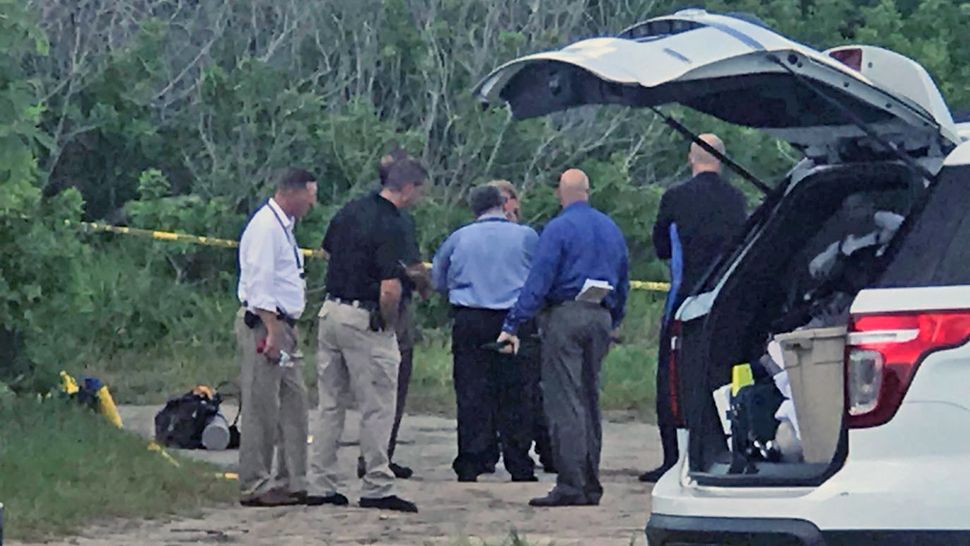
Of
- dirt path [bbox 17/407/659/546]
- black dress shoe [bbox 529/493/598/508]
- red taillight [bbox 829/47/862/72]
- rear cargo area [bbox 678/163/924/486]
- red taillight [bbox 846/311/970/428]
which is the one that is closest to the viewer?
red taillight [bbox 846/311/970/428]

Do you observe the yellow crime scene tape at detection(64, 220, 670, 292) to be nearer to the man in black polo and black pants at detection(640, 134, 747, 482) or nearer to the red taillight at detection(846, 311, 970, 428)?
the man in black polo and black pants at detection(640, 134, 747, 482)

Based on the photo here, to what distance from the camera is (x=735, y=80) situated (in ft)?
18.2

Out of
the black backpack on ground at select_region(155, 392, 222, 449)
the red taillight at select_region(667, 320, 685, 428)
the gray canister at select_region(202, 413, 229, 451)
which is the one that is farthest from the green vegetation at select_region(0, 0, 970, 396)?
the red taillight at select_region(667, 320, 685, 428)

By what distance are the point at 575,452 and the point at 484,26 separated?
10.6 meters

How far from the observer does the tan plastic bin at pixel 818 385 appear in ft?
18.3

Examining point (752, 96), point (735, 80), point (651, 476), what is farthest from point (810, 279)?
point (651, 476)

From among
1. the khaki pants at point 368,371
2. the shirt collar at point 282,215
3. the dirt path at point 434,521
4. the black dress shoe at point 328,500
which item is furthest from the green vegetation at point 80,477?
the shirt collar at point 282,215

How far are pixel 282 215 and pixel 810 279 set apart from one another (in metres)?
4.55

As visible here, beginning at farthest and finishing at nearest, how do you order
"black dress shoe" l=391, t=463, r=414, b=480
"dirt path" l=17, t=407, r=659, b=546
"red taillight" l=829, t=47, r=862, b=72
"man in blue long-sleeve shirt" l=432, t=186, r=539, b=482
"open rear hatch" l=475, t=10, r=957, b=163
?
"black dress shoe" l=391, t=463, r=414, b=480 → "man in blue long-sleeve shirt" l=432, t=186, r=539, b=482 → "dirt path" l=17, t=407, r=659, b=546 → "red taillight" l=829, t=47, r=862, b=72 → "open rear hatch" l=475, t=10, r=957, b=163

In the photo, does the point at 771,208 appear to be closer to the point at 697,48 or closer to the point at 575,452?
the point at 697,48

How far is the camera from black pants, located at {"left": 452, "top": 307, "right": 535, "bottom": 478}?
11.8 meters

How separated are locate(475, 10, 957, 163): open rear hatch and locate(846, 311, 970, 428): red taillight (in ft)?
2.14

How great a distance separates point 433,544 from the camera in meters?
8.87

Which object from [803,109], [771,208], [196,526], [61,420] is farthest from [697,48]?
[61,420]
